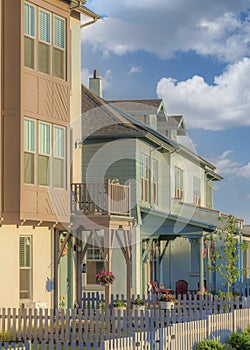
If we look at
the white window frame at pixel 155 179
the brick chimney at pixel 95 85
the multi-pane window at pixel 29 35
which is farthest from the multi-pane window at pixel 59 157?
the brick chimney at pixel 95 85

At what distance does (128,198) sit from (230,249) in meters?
5.82

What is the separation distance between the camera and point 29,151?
2686 centimetres

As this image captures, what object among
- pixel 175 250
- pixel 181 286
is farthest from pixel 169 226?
pixel 175 250

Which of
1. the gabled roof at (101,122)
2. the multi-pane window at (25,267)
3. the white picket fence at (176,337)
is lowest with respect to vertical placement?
the white picket fence at (176,337)

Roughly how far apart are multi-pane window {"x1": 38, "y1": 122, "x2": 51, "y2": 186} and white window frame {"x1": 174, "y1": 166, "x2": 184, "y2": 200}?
19750mm

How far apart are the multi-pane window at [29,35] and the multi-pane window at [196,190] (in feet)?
90.7

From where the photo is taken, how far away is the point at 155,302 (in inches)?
1245

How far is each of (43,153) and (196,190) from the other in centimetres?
2795

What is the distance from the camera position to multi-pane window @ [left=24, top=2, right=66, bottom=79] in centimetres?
2717

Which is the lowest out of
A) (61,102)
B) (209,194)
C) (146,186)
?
(146,186)

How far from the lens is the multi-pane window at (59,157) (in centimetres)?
2845

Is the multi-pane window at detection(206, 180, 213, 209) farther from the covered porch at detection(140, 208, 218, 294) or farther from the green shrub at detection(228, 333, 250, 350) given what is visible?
the green shrub at detection(228, 333, 250, 350)

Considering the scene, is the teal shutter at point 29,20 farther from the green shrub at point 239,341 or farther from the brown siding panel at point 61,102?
the green shrub at point 239,341

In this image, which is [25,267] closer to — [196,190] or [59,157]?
[59,157]
